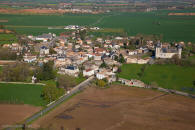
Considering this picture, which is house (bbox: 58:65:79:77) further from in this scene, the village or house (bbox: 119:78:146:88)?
house (bbox: 119:78:146:88)

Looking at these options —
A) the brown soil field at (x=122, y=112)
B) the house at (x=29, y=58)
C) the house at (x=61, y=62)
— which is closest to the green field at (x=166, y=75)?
the brown soil field at (x=122, y=112)

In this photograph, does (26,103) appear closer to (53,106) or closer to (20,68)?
(53,106)

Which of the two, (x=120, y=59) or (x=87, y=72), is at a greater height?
(x=120, y=59)

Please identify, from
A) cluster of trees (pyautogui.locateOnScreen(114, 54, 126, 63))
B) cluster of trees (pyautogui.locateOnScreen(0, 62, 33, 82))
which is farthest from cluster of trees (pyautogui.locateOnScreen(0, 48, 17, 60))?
cluster of trees (pyautogui.locateOnScreen(114, 54, 126, 63))

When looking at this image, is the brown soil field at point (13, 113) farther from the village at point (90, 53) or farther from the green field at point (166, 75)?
the green field at point (166, 75)

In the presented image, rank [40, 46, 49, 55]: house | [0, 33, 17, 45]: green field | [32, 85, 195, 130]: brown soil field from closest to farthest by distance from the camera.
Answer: [32, 85, 195, 130]: brown soil field, [40, 46, 49, 55]: house, [0, 33, 17, 45]: green field

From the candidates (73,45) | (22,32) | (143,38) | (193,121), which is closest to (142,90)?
(193,121)

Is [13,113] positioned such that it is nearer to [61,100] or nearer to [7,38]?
[61,100]

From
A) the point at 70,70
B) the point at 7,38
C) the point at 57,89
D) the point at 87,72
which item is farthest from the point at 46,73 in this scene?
the point at 7,38
